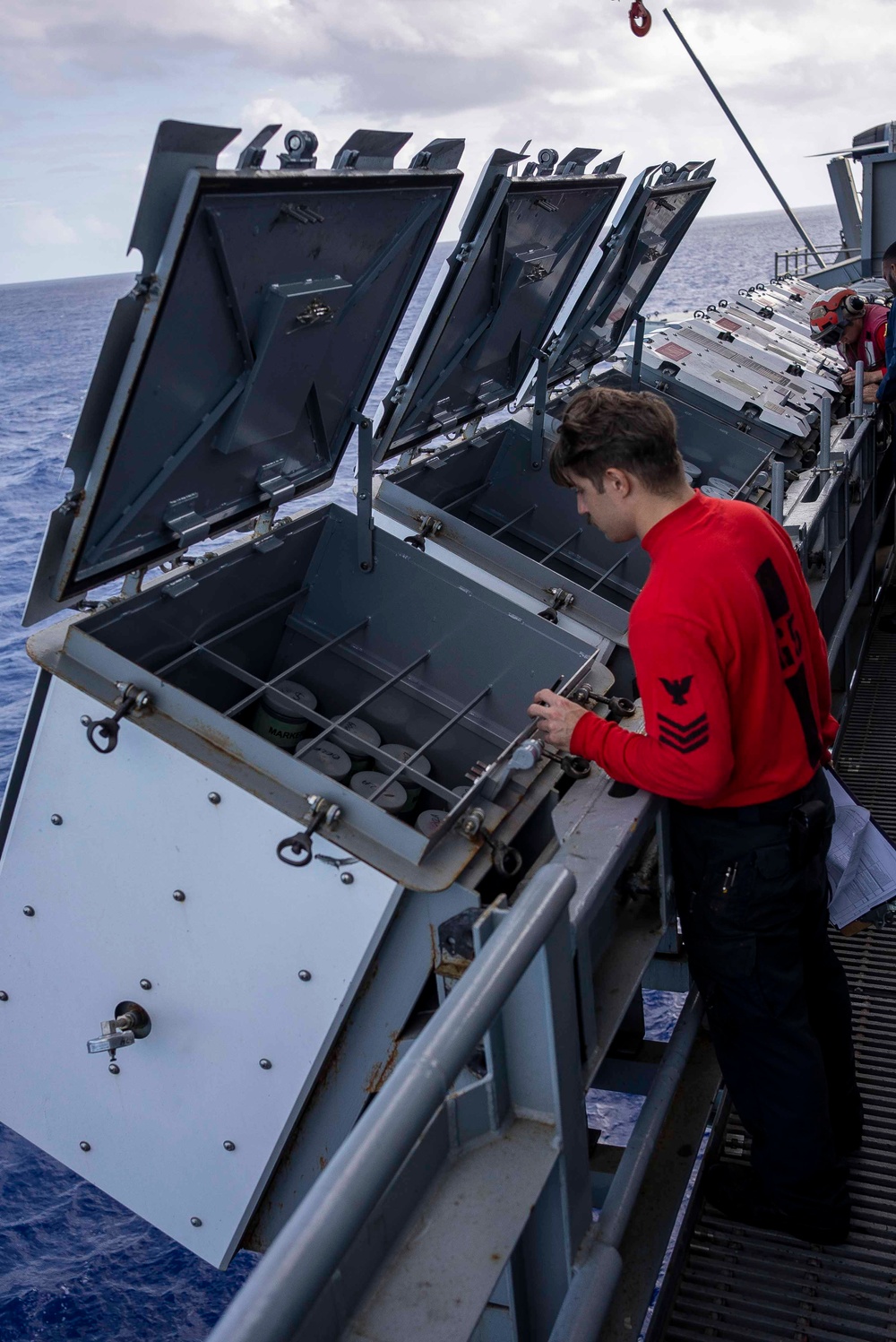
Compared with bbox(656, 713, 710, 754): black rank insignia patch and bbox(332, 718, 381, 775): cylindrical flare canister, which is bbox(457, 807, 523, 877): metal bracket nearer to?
bbox(656, 713, 710, 754): black rank insignia patch

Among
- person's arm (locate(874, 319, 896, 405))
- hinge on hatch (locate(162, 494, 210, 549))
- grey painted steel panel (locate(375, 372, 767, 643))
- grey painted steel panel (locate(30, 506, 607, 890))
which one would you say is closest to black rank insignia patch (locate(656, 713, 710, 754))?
grey painted steel panel (locate(30, 506, 607, 890))

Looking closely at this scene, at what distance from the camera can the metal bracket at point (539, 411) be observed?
491 cm

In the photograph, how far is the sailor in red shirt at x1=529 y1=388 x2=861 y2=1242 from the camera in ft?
6.35

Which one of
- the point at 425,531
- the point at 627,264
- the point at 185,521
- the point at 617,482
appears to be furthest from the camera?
the point at 627,264

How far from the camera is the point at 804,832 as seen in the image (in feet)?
6.89

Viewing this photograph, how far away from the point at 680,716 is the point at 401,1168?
3.27 feet

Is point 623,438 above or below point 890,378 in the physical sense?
below

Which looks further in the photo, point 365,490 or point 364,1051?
point 365,490

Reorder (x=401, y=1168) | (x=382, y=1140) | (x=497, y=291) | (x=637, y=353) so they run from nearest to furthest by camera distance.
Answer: (x=382, y=1140)
(x=401, y=1168)
(x=497, y=291)
(x=637, y=353)

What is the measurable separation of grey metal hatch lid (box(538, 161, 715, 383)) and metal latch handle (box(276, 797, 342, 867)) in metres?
3.32

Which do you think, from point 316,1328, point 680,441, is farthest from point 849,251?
point 316,1328

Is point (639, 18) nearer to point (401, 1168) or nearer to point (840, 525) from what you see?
point (840, 525)

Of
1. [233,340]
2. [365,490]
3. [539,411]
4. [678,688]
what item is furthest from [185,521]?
[539,411]

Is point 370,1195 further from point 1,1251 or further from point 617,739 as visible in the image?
point 1,1251
